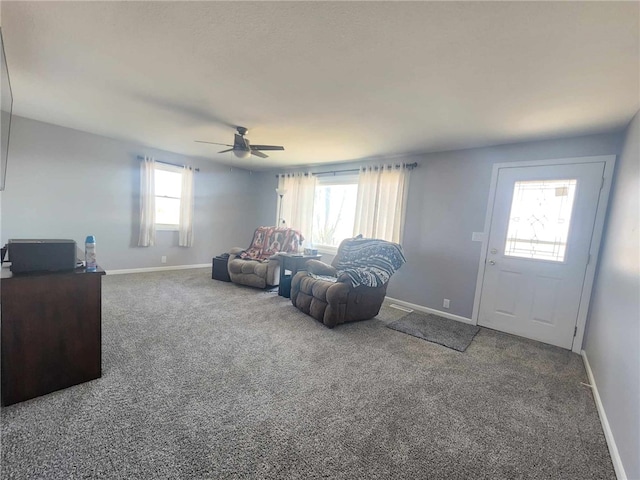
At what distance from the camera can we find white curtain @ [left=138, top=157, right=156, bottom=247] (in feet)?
15.4

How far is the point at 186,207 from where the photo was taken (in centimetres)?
532

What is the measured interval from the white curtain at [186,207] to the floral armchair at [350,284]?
3.02 meters

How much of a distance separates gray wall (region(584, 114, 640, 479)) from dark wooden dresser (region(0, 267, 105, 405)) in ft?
10.2

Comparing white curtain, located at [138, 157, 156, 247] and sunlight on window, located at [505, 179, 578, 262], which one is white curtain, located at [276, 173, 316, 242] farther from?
sunlight on window, located at [505, 179, 578, 262]

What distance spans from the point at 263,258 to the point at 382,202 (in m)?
2.29

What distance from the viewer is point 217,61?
1.94m

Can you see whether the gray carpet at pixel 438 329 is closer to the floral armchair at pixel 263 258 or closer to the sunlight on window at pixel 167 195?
the floral armchair at pixel 263 258

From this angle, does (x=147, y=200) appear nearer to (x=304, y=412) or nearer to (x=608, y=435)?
(x=304, y=412)

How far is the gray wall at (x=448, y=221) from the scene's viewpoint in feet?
11.1

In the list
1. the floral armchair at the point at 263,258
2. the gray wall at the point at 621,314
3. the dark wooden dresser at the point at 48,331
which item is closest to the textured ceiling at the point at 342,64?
the gray wall at the point at 621,314

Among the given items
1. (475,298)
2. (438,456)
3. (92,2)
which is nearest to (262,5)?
(92,2)

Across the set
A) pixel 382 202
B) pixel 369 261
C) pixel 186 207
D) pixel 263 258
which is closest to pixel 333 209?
pixel 382 202

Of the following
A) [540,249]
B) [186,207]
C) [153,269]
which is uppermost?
[186,207]

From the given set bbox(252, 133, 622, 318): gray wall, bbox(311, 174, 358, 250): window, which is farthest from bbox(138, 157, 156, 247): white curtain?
bbox(252, 133, 622, 318): gray wall
